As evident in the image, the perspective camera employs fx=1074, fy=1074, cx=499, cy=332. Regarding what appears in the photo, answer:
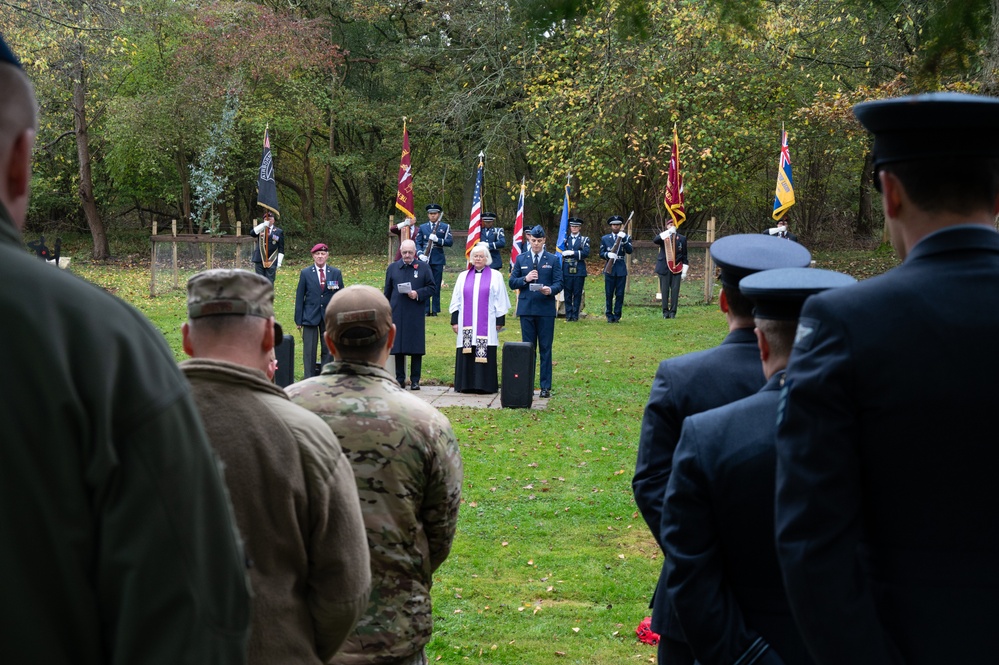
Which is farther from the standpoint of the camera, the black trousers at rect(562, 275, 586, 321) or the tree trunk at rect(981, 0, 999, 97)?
the black trousers at rect(562, 275, 586, 321)

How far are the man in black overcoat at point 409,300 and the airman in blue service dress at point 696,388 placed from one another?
1158 centimetres

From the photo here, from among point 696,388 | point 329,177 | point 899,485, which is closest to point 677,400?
point 696,388

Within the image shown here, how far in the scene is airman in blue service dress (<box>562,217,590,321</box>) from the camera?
80.0 ft

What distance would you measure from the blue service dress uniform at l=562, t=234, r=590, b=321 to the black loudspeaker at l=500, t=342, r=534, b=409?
10.4m

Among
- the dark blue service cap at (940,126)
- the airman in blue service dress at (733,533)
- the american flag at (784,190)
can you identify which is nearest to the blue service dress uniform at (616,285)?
the american flag at (784,190)

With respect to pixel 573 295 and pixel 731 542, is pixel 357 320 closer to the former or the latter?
pixel 731 542

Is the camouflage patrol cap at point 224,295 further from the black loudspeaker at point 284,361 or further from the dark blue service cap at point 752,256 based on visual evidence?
Result: the black loudspeaker at point 284,361

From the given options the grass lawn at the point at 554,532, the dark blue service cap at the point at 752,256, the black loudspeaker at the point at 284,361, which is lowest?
the grass lawn at the point at 554,532

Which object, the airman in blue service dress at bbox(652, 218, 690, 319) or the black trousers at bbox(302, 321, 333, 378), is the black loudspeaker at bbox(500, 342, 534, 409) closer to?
the black trousers at bbox(302, 321, 333, 378)

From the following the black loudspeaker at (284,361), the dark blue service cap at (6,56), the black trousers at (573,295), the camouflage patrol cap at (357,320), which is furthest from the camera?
the black trousers at (573,295)

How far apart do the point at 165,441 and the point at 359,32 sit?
43222 mm

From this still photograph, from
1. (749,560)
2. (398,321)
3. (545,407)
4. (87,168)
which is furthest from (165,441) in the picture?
(87,168)

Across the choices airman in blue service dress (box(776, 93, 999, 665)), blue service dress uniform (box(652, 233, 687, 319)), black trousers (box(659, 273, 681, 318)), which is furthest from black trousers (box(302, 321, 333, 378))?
airman in blue service dress (box(776, 93, 999, 665))

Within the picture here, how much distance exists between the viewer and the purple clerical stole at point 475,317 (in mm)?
14914
